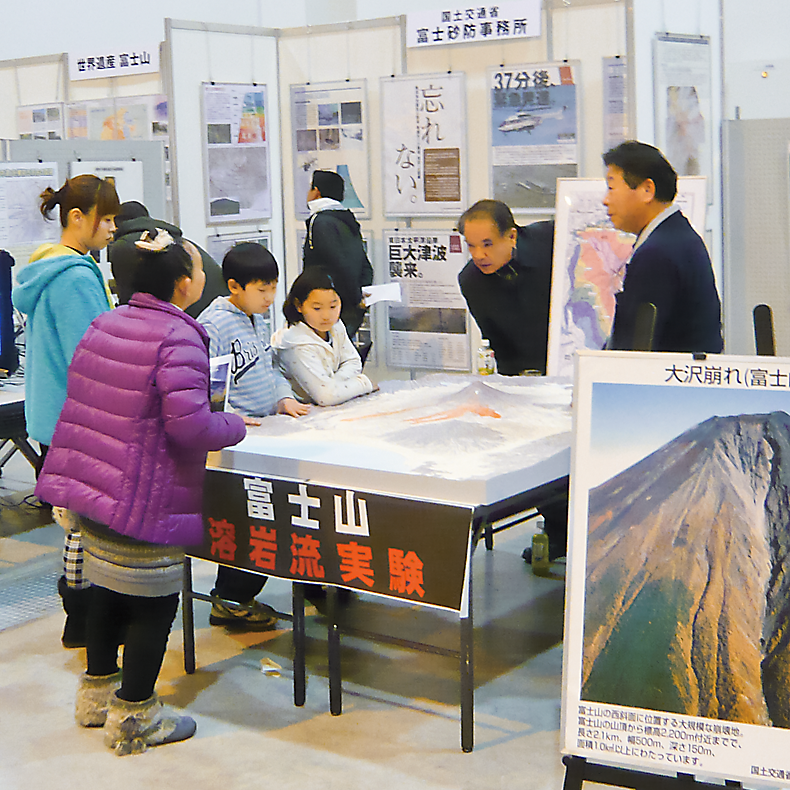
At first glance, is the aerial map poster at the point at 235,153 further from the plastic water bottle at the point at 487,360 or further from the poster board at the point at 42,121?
the plastic water bottle at the point at 487,360

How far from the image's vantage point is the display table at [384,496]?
2.63m

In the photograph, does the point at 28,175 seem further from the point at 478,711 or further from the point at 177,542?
the point at 478,711

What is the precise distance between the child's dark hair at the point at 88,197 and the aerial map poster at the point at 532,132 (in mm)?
2119

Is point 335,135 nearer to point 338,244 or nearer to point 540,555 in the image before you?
point 338,244

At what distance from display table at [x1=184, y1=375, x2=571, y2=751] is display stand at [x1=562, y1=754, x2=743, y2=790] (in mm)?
632

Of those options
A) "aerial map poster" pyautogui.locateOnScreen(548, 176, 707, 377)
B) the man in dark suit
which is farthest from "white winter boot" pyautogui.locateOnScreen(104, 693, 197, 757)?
"aerial map poster" pyautogui.locateOnScreen(548, 176, 707, 377)

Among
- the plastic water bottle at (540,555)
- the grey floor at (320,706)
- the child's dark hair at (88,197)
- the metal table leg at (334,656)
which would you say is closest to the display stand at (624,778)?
the grey floor at (320,706)

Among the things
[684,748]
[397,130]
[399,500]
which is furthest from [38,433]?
[397,130]

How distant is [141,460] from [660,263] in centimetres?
152

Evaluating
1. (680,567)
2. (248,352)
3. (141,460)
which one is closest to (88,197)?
(248,352)

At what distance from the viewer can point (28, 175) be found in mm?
4703

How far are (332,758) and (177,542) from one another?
662 mm

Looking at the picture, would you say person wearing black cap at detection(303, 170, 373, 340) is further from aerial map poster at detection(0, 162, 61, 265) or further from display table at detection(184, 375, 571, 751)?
display table at detection(184, 375, 571, 751)

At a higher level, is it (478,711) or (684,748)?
(684,748)
